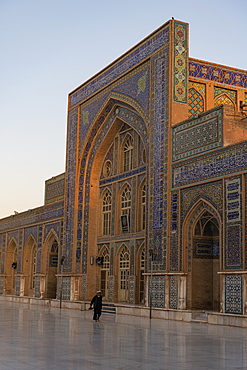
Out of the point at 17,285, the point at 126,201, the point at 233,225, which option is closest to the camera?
the point at 233,225

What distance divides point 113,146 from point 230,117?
26.2 ft

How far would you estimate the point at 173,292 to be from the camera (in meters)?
15.6

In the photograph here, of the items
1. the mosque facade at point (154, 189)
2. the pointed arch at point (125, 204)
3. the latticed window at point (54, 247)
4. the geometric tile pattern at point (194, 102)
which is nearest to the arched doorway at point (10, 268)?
the mosque facade at point (154, 189)

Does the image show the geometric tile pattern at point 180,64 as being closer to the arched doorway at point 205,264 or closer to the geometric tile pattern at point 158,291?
the arched doorway at point 205,264

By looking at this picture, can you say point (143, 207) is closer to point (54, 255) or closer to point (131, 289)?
point (131, 289)

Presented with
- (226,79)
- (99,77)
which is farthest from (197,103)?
(99,77)

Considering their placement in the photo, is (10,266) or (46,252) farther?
(10,266)

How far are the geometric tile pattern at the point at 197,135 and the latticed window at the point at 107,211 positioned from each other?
19.8ft

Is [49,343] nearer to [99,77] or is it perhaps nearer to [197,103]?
[197,103]

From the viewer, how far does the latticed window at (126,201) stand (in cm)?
2023

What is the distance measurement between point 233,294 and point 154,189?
480 cm

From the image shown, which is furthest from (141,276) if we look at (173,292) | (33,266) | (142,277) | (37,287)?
(33,266)

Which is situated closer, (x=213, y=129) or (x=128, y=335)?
(x=128, y=335)

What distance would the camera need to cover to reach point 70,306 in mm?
21688
